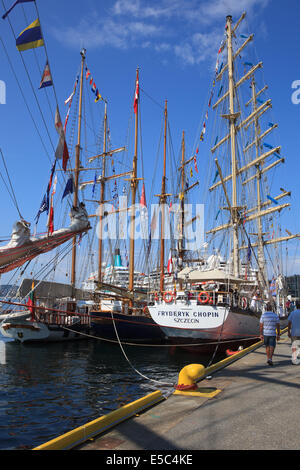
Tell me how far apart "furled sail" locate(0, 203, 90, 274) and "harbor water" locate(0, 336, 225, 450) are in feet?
13.1

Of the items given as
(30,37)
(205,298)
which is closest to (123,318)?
(205,298)

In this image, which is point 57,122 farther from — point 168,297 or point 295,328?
point 168,297

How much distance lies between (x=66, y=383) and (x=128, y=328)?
38.8ft

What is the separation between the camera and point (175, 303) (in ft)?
62.7

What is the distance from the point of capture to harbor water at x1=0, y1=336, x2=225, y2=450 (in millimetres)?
Answer: 7870

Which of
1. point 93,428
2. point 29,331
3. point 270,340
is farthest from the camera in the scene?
point 29,331

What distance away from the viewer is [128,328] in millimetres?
23922

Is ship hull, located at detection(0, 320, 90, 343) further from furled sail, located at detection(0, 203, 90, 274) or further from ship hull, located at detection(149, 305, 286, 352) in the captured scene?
furled sail, located at detection(0, 203, 90, 274)

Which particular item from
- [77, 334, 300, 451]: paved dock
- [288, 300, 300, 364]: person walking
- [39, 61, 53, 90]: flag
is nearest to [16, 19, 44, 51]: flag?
[39, 61, 53, 90]: flag

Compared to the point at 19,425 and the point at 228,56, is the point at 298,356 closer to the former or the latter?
the point at 19,425

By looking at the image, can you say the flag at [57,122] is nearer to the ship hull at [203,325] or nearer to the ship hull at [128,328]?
the ship hull at [203,325]

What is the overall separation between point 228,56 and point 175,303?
27.3 m

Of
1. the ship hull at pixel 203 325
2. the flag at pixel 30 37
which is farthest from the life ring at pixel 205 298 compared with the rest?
the flag at pixel 30 37

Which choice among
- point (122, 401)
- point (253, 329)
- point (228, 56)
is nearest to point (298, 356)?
point (122, 401)
